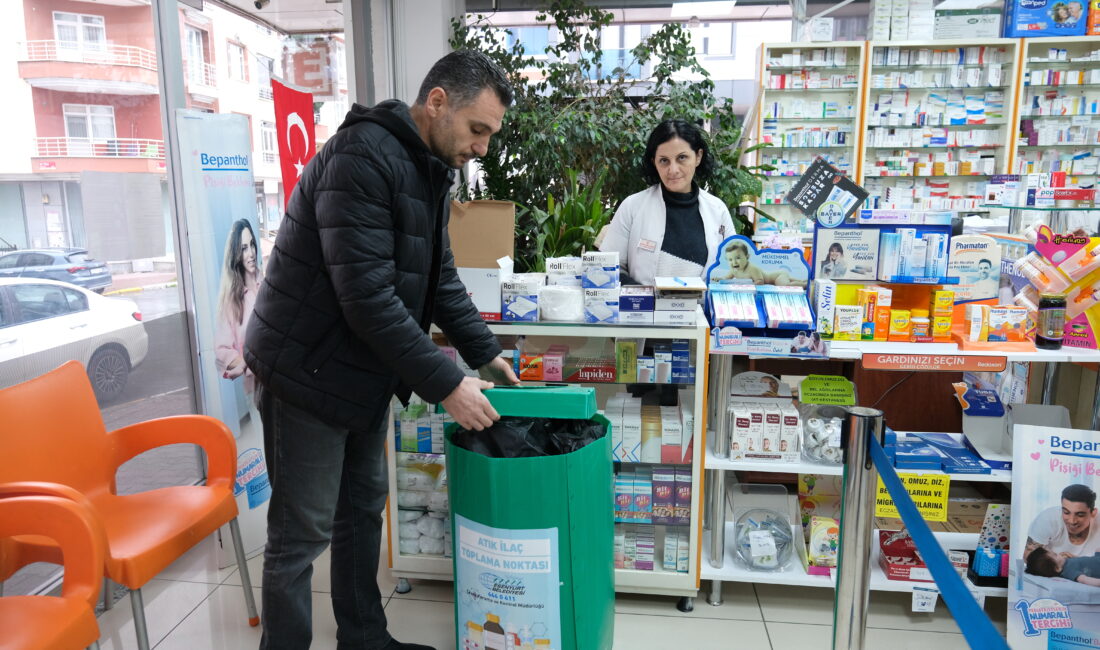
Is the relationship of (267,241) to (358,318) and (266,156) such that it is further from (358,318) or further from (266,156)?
(358,318)

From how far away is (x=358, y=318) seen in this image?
1.76 meters

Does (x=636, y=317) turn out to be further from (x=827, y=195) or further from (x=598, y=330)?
(x=827, y=195)

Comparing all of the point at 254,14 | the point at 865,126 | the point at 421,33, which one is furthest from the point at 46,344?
the point at 865,126

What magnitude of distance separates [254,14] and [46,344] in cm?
203

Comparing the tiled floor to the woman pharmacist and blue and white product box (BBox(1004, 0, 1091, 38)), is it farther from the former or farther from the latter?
blue and white product box (BBox(1004, 0, 1091, 38))

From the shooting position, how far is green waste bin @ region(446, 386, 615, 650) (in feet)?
6.37

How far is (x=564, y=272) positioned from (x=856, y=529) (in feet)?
4.05

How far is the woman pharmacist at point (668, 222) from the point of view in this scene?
10.7 feet

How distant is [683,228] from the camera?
3342 millimetres

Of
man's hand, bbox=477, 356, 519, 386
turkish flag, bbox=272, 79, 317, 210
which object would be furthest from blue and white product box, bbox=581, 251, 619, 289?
turkish flag, bbox=272, 79, 317, 210

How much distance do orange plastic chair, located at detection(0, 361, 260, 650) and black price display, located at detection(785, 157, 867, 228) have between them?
2.06 meters

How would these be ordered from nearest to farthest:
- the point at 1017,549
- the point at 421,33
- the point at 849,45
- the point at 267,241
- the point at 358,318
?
the point at 358,318 → the point at 1017,549 → the point at 267,241 → the point at 421,33 → the point at 849,45

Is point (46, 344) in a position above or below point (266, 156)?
below

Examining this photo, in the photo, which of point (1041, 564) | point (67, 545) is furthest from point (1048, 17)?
point (67, 545)
